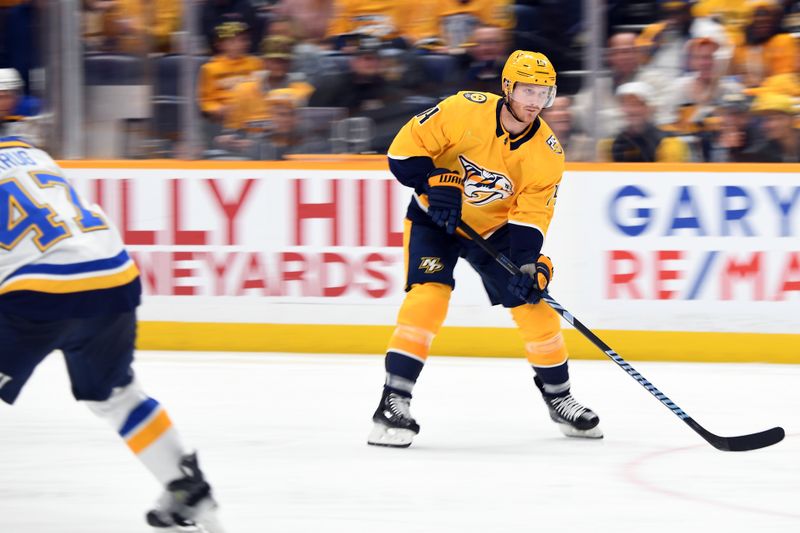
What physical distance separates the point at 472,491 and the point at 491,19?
9.93 ft

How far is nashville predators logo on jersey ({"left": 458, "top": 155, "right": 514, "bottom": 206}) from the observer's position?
450 cm

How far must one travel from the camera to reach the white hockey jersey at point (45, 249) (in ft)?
9.77

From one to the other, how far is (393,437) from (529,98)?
3.75 feet

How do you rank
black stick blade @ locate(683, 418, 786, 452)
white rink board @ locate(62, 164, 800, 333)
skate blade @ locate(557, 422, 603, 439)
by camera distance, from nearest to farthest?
1. black stick blade @ locate(683, 418, 786, 452)
2. skate blade @ locate(557, 422, 603, 439)
3. white rink board @ locate(62, 164, 800, 333)

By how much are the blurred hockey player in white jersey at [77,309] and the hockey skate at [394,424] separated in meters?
1.27

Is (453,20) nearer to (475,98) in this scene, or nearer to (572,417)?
(475,98)

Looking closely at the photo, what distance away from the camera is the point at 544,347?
14.9 feet

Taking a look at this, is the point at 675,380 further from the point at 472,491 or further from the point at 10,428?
the point at 10,428

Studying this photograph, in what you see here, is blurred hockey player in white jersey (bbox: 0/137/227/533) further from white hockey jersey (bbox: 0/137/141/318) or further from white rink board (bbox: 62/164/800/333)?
white rink board (bbox: 62/164/800/333)

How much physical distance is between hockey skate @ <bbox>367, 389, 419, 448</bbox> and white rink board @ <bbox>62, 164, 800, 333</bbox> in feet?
6.01

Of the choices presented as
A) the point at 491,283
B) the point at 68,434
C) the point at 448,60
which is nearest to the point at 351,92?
the point at 448,60

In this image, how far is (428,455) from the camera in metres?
4.29

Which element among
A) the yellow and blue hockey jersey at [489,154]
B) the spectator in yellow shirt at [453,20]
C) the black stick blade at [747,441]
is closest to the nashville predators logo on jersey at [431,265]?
the yellow and blue hockey jersey at [489,154]

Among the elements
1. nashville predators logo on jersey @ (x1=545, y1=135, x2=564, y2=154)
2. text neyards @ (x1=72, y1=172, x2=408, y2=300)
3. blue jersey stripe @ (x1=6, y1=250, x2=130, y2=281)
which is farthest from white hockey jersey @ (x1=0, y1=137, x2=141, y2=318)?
text neyards @ (x1=72, y1=172, x2=408, y2=300)
